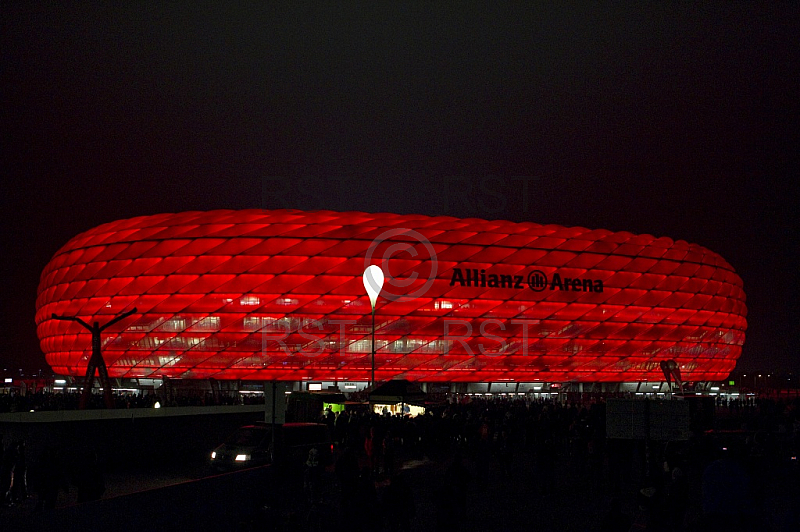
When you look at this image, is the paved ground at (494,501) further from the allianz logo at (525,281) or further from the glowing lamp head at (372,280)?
the allianz logo at (525,281)

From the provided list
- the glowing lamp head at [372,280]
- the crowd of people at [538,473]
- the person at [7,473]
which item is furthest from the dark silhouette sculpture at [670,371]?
the person at [7,473]

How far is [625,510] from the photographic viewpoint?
496 inches

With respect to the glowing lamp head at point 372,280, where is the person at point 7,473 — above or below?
below

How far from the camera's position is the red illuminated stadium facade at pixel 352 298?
54.0 meters

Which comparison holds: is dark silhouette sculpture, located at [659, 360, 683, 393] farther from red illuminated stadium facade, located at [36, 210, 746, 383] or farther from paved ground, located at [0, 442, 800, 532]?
paved ground, located at [0, 442, 800, 532]

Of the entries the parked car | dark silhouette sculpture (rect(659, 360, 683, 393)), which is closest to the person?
the parked car

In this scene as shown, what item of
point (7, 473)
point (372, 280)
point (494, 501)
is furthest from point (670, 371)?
point (7, 473)

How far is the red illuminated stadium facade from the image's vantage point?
54.0m

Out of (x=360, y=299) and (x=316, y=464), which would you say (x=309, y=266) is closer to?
(x=360, y=299)

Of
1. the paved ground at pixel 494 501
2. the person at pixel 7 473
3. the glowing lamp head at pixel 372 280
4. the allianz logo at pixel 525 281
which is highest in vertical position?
the allianz logo at pixel 525 281

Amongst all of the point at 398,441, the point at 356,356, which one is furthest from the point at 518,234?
the point at 398,441

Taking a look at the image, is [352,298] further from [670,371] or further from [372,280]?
[372,280]

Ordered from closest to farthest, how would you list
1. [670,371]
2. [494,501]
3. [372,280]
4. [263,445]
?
[494,501] < [263,445] < [372,280] < [670,371]

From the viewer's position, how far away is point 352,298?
53.8 metres
